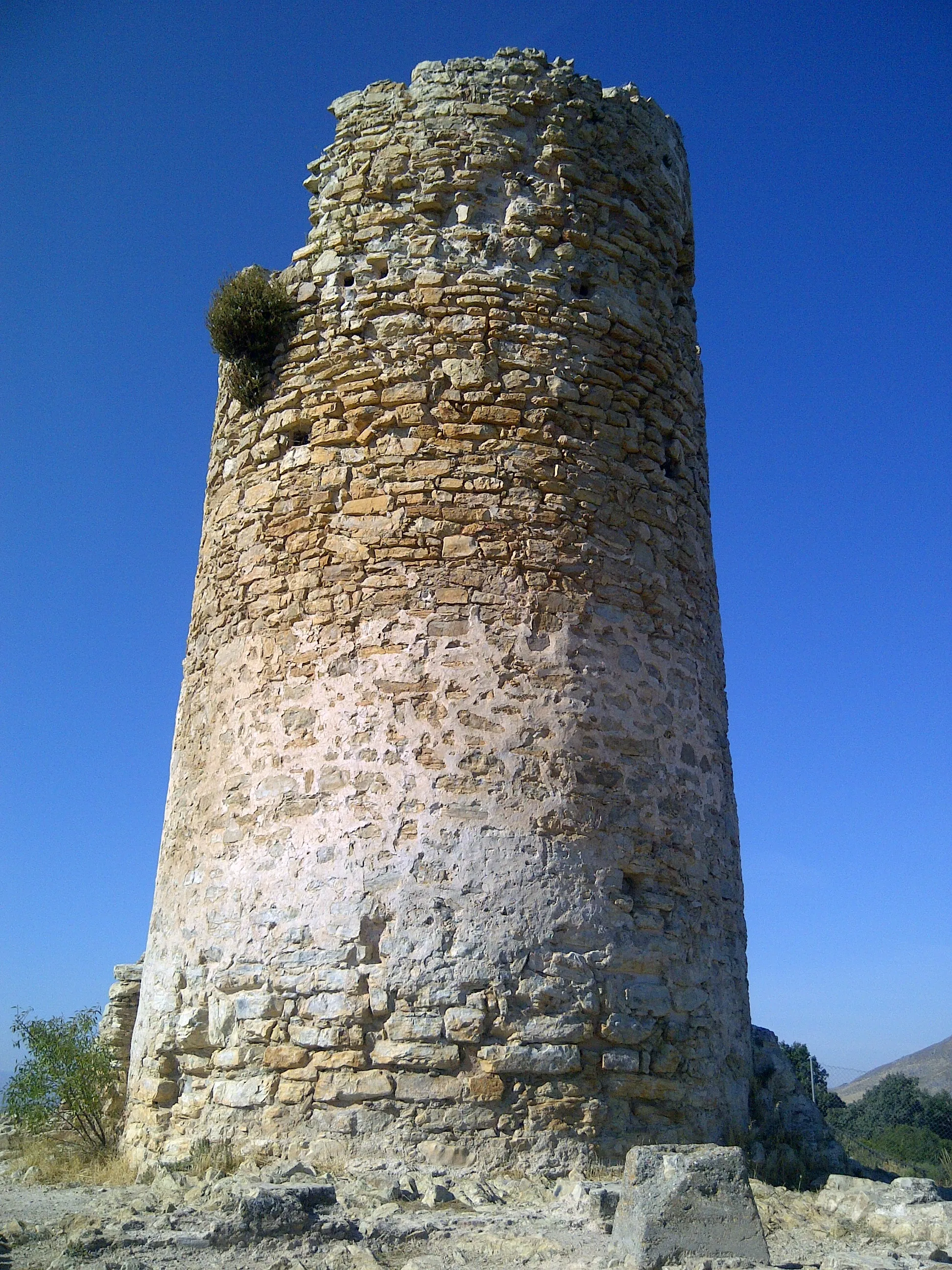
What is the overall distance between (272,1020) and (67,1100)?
1794mm

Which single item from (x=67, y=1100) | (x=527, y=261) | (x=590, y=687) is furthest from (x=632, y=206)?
(x=67, y=1100)

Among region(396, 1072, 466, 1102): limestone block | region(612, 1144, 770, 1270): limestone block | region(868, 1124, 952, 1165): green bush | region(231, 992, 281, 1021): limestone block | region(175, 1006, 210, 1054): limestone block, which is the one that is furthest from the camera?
region(868, 1124, 952, 1165): green bush

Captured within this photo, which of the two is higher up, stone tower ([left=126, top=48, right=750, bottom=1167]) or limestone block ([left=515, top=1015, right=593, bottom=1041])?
stone tower ([left=126, top=48, right=750, bottom=1167])

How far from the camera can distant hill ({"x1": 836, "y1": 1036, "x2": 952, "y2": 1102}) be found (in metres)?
48.7

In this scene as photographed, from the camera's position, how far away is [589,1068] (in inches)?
203

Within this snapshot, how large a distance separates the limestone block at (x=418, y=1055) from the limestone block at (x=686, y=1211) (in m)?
1.17

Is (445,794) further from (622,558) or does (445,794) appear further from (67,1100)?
(67,1100)

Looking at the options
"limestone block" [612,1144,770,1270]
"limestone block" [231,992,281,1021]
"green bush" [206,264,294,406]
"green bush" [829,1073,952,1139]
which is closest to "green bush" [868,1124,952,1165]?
"green bush" [829,1073,952,1139]

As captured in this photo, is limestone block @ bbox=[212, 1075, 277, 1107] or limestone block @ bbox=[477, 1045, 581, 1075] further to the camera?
limestone block @ bbox=[212, 1075, 277, 1107]

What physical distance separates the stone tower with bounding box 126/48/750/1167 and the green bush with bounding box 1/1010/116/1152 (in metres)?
0.50

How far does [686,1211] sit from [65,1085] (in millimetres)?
3965

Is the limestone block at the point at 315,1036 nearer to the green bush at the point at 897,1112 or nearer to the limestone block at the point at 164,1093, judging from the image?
the limestone block at the point at 164,1093

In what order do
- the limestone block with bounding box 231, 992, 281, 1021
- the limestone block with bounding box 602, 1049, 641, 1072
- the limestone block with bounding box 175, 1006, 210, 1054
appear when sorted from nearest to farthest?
the limestone block with bounding box 602, 1049, 641, 1072 → the limestone block with bounding box 231, 992, 281, 1021 → the limestone block with bounding box 175, 1006, 210, 1054

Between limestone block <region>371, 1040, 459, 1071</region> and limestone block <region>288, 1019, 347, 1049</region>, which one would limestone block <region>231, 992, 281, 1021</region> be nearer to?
limestone block <region>288, 1019, 347, 1049</region>
